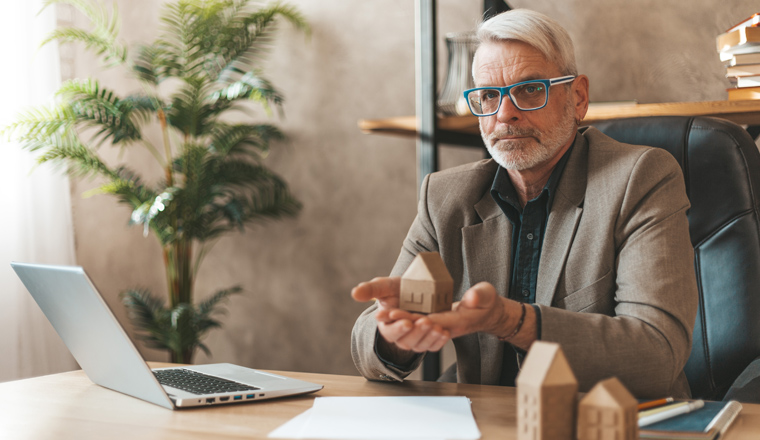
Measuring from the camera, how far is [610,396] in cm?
61

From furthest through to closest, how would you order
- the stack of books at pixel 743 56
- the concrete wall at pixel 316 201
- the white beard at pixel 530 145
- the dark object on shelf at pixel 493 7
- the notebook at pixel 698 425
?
the concrete wall at pixel 316 201
the dark object on shelf at pixel 493 7
the stack of books at pixel 743 56
the white beard at pixel 530 145
the notebook at pixel 698 425

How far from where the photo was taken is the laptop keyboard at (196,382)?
1025 millimetres

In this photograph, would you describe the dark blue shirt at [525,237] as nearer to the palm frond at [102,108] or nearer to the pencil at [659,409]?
the pencil at [659,409]

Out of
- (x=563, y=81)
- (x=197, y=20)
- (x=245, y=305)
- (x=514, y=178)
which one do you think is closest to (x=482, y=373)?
(x=514, y=178)

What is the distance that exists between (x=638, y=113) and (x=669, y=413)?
1.28m

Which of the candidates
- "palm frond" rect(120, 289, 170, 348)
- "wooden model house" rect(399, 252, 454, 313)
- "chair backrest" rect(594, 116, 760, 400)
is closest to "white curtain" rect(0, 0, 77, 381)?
"palm frond" rect(120, 289, 170, 348)

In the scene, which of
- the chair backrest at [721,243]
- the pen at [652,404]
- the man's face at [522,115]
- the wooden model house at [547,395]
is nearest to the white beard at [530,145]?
the man's face at [522,115]

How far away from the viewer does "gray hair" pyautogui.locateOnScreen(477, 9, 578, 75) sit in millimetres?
1316

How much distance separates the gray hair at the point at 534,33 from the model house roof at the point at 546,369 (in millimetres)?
848

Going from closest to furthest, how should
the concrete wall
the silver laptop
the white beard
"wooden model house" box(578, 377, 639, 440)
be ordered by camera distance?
"wooden model house" box(578, 377, 639, 440)
the silver laptop
the white beard
the concrete wall

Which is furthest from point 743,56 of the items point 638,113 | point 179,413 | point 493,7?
point 179,413

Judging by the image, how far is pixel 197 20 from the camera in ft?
8.32

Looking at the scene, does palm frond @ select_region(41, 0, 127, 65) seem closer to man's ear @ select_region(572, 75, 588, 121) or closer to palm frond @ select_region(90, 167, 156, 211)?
palm frond @ select_region(90, 167, 156, 211)

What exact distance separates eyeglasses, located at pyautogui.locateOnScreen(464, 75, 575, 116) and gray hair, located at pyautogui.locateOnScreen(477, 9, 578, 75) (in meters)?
0.05
